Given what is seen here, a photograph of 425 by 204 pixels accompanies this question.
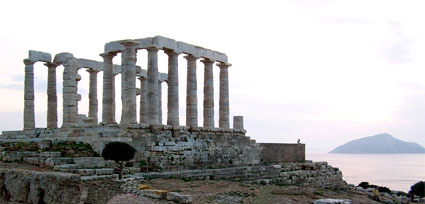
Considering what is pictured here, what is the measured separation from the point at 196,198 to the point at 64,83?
16533mm

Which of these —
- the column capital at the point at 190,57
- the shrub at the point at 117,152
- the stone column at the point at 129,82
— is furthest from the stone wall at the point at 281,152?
the shrub at the point at 117,152

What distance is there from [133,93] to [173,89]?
10.1 feet

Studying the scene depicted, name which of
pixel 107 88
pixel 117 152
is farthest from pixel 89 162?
pixel 107 88

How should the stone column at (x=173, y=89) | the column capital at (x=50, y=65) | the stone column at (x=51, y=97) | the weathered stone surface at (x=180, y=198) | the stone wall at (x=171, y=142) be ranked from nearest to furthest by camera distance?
the weathered stone surface at (x=180, y=198) → the stone wall at (x=171, y=142) → the stone column at (x=173, y=89) → the column capital at (x=50, y=65) → the stone column at (x=51, y=97)

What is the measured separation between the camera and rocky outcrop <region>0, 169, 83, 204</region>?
38.1 feet

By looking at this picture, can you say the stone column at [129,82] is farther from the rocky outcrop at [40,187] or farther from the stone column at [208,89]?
the rocky outcrop at [40,187]

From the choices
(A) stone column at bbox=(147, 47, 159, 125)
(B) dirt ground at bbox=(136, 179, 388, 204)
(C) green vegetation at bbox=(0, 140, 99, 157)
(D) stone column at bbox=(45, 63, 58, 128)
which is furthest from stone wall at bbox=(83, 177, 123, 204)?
(D) stone column at bbox=(45, 63, 58, 128)

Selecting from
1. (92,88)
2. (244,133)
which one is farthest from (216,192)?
(92,88)

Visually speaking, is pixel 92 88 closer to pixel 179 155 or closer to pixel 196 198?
pixel 179 155

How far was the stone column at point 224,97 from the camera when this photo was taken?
36.9 meters

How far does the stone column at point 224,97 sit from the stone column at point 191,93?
137 inches

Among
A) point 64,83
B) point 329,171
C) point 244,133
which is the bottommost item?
point 329,171

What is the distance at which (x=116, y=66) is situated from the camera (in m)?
39.0

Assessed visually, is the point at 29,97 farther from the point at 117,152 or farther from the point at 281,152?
the point at 281,152
